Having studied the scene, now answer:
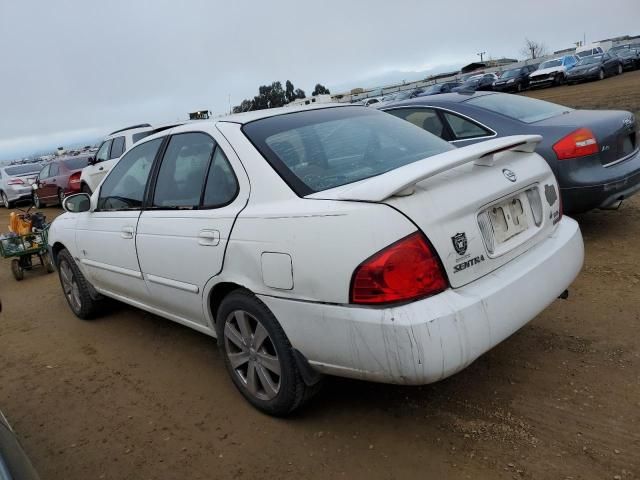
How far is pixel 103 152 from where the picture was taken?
13.0m

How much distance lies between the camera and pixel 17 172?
19.5 metres

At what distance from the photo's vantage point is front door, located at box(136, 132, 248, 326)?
3.00 metres

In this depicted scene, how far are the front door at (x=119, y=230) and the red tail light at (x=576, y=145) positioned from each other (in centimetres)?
339

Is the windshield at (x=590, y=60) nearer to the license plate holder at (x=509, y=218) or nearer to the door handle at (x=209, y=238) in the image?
the license plate holder at (x=509, y=218)

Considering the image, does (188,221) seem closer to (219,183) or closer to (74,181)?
(219,183)

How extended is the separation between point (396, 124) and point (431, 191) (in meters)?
1.23

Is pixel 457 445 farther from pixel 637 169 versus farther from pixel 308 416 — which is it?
pixel 637 169

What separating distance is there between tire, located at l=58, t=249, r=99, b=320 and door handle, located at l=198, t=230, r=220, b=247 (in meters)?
2.28

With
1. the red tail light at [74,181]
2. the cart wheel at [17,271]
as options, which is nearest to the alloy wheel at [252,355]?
the cart wheel at [17,271]

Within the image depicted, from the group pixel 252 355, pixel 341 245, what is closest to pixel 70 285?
pixel 252 355

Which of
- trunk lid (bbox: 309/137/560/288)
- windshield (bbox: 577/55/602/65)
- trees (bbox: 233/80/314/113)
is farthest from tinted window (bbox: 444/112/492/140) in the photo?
trees (bbox: 233/80/314/113)

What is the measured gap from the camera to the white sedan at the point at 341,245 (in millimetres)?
2285

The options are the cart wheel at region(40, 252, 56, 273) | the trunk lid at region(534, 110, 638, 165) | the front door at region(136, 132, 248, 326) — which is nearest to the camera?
the front door at region(136, 132, 248, 326)

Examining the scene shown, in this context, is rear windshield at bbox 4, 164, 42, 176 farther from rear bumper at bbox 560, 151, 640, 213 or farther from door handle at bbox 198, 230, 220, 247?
rear bumper at bbox 560, 151, 640, 213
